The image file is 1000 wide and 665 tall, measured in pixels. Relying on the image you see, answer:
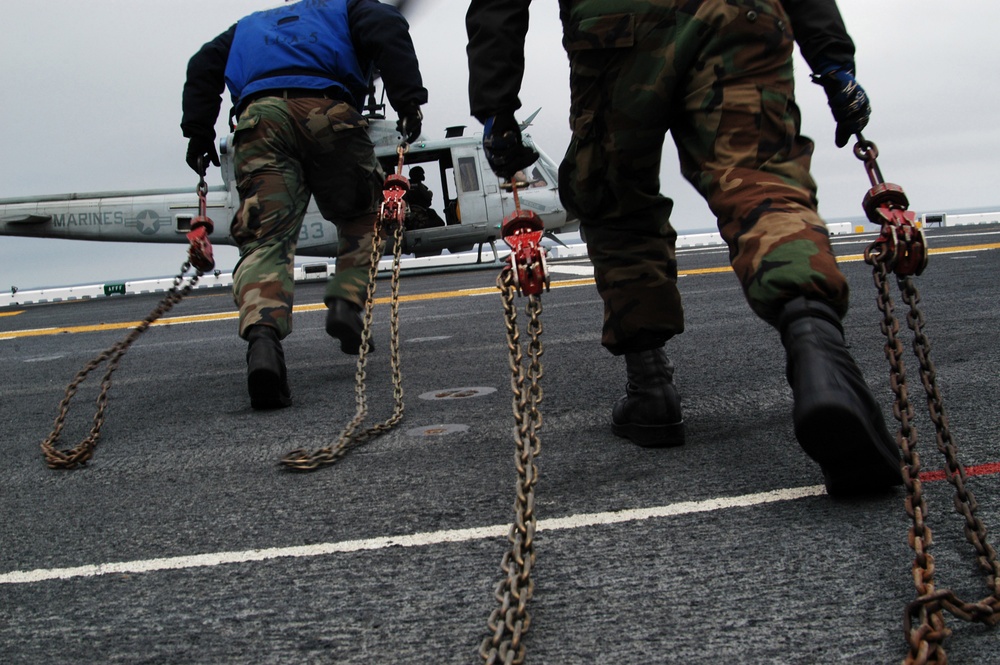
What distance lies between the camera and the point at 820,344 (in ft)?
5.85

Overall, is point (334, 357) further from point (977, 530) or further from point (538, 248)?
point (977, 530)

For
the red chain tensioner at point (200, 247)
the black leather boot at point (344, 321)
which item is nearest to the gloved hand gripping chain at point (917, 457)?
the red chain tensioner at point (200, 247)

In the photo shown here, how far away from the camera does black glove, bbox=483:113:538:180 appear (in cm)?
259

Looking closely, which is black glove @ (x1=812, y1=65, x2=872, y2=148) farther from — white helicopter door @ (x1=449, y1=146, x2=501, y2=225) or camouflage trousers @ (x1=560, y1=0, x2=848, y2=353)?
white helicopter door @ (x1=449, y1=146, x2=501, y2=225)

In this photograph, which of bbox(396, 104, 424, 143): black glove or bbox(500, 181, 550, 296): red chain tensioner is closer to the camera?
bbox(500, 181, 550, 296): red chain tensioner

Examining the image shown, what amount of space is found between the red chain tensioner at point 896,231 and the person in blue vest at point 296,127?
2716 mm

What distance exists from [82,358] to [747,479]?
5.70 meters

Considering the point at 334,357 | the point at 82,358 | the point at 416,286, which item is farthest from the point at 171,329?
the point at 416,286

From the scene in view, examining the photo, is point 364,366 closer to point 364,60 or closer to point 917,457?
point 364,60

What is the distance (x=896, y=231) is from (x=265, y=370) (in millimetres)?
2682

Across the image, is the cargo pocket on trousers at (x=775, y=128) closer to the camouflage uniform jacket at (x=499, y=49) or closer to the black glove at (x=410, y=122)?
the camouflage uniform jacket at (x=499, y=49)

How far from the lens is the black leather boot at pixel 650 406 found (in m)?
2.62

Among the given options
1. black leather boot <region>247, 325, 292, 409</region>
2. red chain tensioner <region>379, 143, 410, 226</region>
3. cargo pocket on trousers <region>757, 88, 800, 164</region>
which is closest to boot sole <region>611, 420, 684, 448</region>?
cargo pocket on trousers <region>757, 88, 800, 164</region>

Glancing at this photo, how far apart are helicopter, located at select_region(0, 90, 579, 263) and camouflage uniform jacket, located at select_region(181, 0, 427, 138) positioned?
10111 mm
